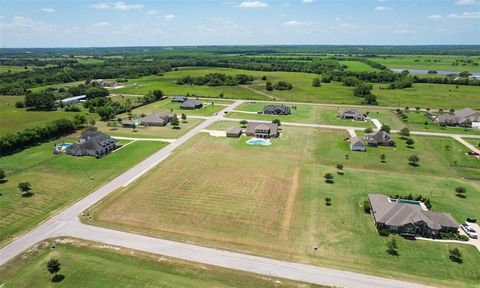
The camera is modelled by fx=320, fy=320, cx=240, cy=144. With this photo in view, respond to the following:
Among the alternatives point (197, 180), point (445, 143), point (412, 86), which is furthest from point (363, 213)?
point (412, 86)

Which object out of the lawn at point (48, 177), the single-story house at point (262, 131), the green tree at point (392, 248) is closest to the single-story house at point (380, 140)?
the single-story house at point (262, 131)

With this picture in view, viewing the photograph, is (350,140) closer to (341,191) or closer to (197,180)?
(341,191)

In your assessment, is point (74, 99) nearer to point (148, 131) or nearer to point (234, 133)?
point (148, 131)

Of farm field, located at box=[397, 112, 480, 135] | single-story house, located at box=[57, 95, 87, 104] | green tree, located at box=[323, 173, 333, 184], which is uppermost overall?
single-story house, located at box=[57, 95, 87, 104]

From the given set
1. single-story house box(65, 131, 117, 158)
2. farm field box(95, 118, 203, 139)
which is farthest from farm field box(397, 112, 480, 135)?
single-story house box(65, 131, 117, 158)

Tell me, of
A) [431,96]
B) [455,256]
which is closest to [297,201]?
[455,256]

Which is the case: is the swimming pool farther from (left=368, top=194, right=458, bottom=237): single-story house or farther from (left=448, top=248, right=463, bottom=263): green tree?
(left=448, top=248, right=463, bottom=263): green tree
